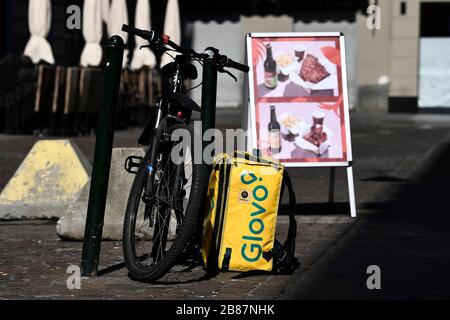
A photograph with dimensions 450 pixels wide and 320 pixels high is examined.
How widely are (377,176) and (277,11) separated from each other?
66.4 feet

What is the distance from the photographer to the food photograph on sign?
9.15m

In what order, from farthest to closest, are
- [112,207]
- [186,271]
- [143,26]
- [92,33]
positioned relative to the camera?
[143,26] < [92,33] < [112,207] < [186,271]

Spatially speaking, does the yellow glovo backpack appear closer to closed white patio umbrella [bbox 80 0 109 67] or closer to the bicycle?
the bicycle

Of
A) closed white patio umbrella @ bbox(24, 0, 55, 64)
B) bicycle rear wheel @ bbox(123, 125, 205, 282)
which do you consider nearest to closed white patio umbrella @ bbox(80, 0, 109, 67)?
closed white patio umbrella @ bbox(24, 0, 55, 64)

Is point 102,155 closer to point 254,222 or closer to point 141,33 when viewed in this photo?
point 141,33

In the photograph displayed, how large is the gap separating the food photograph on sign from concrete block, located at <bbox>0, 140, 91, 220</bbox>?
1461 millimetres

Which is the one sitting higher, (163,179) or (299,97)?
(299,97)

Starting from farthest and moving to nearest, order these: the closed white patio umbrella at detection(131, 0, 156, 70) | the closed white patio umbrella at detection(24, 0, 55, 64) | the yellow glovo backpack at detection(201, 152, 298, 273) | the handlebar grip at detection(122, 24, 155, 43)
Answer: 1. the closed white patio umbrella at detection(131, 0, 156, 70)
2. the closed white patio umbrella at detection(24, 0, 55, 64)
3. the yellow glovo backpack at detection(201, 152, 298, 273)
4. the handlebar grip at detection(122, 24, 155, 43)

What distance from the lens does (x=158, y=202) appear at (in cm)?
643

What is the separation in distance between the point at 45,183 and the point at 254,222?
3010mm

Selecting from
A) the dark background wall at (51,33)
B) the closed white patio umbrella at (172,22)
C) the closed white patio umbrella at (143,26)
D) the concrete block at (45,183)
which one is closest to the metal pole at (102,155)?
the concrete block at (45,183)

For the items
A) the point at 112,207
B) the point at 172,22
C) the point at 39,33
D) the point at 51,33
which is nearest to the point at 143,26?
the point at 172,22

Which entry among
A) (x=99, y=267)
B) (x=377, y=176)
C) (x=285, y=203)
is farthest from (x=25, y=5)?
(x=99, y=267)
